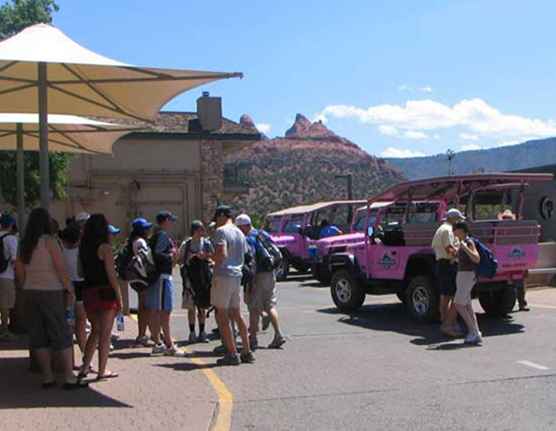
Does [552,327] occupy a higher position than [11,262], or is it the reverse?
[11,262]

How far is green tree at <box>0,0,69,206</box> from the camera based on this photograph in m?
28.8

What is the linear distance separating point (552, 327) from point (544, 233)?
9.42 metres

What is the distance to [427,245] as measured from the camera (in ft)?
39.2

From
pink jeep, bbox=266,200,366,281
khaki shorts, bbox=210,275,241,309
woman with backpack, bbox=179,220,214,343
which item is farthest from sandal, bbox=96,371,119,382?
pink jeep, bbox=266,200,366,281

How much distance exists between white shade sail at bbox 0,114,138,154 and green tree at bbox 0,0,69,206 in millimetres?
16925

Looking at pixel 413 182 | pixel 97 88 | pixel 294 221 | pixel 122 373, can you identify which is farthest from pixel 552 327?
pixel 294 221

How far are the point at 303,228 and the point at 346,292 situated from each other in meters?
7.97

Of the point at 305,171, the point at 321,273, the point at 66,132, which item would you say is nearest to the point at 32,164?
the point at 321,273

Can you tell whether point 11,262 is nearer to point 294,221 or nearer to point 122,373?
point 122,373

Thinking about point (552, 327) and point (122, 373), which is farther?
point (552, 327)

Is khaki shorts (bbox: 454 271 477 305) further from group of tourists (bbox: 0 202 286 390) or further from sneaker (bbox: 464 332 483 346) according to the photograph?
group of tourists (bbox: 0 202 286 390)

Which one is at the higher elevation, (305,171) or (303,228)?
(305,171)

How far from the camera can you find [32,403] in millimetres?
6625

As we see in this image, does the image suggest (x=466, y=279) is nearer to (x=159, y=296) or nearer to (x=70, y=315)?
(x=159, y=296)
